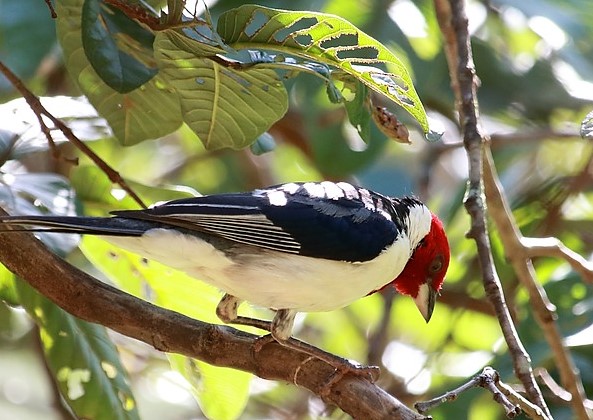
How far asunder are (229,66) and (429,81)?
2167 millimetres

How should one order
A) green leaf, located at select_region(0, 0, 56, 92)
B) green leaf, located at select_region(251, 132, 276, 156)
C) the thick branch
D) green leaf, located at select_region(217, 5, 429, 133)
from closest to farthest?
green leaf, located at select_region(217, 5, 429, 133) → the thick branch → green leaf, located at select_region(251, 132, 276, 156) → green leaf, located at select_region(0, 0, 56, 92)

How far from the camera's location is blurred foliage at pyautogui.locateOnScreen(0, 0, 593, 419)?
3.40 metres

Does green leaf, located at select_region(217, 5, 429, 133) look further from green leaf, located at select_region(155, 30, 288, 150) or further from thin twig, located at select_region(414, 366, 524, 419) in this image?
thin twig, located at select_region(414, 366, 524, 419)

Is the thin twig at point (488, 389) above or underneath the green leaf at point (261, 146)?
underneath

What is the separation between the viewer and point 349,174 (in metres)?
4.89

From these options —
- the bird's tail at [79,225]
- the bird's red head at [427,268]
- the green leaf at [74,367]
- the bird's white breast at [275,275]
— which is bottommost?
the green leaf at [74,367]

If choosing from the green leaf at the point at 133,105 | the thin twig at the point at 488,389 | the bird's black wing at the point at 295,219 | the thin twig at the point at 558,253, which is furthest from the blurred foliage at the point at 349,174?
the thin twig at the point at 488,389

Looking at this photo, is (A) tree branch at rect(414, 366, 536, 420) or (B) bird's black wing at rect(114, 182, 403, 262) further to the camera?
(B) bird's black wing at rect(114, 182, 403, 262)

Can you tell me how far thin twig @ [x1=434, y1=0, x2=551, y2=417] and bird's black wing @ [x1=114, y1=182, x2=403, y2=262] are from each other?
1.49ft

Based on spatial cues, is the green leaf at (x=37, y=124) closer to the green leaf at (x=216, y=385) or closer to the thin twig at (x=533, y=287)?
the green leaf at (x=216, y=385)

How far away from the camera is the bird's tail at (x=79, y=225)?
2680 mm

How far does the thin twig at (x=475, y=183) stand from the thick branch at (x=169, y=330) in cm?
33

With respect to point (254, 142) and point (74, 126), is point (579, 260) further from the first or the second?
point (74, 126)

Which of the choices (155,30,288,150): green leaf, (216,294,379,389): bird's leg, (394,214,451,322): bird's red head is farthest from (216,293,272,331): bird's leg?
(394,214,451,322): bird's red head
